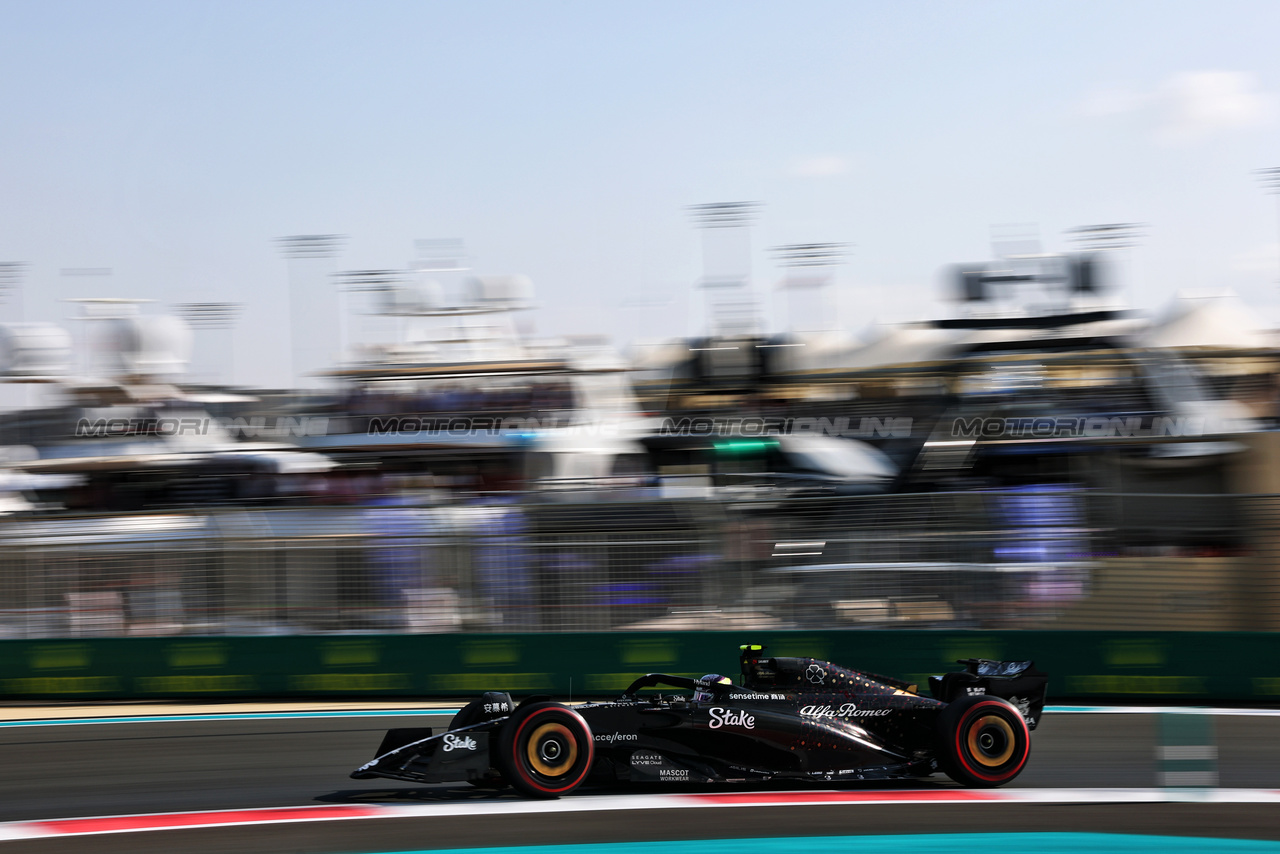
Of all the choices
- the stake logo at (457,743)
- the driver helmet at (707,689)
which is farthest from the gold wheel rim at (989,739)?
the stake logo at (457,743)

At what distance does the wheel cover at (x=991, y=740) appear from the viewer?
638cm

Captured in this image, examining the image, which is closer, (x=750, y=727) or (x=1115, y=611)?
(x=750, y=727)

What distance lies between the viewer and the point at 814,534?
10.9 metres

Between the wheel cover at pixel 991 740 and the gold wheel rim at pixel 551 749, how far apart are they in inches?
81.1

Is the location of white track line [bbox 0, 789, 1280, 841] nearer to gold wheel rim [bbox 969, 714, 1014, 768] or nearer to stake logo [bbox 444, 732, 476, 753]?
gold wheel rim [bbox 969, 714, 1014, 768]

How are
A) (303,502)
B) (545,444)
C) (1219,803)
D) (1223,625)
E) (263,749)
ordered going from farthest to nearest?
(545,444), (303,502), (1223,625), (263,749), (1219,803)

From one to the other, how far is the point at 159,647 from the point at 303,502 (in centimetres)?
608

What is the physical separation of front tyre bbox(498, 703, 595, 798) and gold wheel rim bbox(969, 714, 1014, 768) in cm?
198

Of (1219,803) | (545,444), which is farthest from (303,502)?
(1219,803)

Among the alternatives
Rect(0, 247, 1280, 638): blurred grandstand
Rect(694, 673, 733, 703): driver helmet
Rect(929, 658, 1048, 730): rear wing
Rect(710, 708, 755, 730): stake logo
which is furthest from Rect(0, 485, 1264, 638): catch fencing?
Rect(710, 708, 755, 730): stake logo

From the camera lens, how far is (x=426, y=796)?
6574 millimetres

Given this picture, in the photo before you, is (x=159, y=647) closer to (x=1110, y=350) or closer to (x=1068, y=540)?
(x=1068, y=540)

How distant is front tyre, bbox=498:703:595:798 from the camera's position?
621 cm

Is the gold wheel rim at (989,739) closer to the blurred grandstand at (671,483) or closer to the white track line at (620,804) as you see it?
the white track line at (620,804)
